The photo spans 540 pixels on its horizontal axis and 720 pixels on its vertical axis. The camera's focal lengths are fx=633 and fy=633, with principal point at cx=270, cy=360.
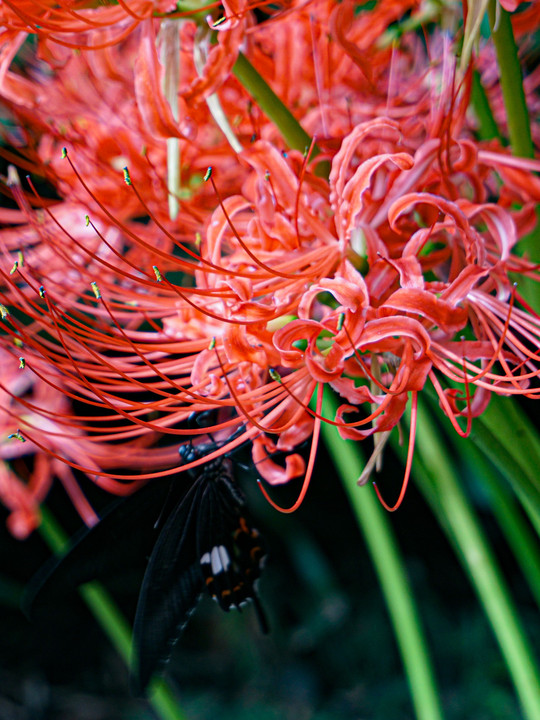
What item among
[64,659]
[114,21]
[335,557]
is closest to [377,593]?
[335,557]

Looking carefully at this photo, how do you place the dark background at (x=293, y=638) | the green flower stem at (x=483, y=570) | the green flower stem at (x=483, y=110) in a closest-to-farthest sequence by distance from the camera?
1. the green flower stem at (x=483, y=110)
2. the green flower stem at (x=483, y=570)
3. the dark background at (x=293, y=638)

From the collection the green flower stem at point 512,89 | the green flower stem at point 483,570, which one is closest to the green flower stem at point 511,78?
the green flower stem at point 512,89

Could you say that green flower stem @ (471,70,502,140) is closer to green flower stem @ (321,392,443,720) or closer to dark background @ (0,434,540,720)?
green flower stem @ (321,392,443,720)

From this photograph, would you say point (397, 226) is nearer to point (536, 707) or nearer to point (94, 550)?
point (94, 550)

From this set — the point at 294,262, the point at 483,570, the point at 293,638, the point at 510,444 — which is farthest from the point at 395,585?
the point at 293,638

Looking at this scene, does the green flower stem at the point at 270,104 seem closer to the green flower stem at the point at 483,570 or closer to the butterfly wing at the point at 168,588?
the butterfly wing at the point at 168,588

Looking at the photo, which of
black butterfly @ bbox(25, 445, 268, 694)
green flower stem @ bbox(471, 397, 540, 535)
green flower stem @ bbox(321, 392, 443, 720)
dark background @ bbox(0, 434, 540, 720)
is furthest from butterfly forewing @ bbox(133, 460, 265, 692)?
dark background @ bbox(0, 434, 540, 720)
